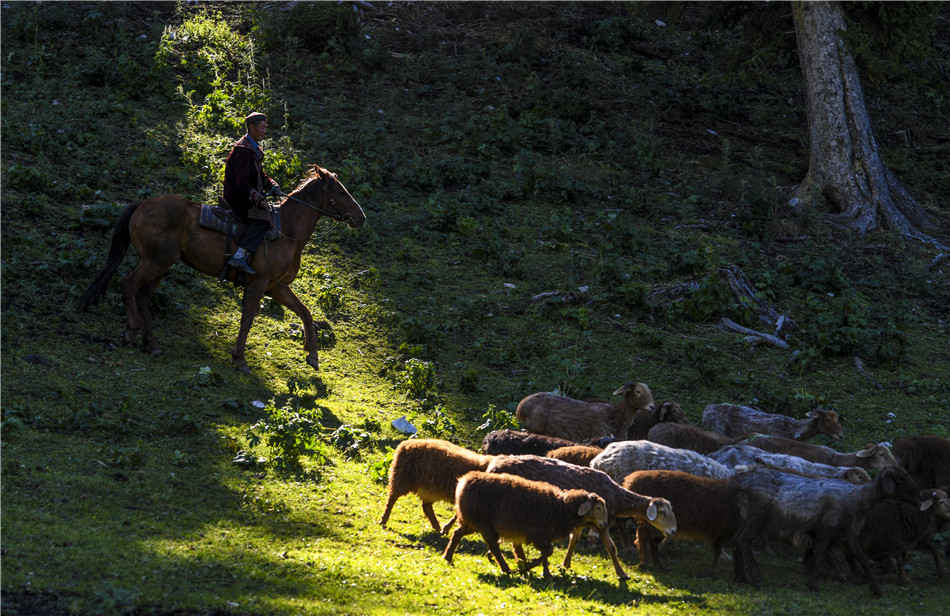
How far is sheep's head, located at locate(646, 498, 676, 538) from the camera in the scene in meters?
8.45

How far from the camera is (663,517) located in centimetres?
848

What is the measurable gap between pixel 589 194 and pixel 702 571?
12.8m

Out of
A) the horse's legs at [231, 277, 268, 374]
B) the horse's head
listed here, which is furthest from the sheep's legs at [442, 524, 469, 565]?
the horse's head

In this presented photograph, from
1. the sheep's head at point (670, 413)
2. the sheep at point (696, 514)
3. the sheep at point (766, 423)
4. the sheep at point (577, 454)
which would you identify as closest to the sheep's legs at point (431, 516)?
the sheep at point (577, 454)

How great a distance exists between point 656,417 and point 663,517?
350 cm

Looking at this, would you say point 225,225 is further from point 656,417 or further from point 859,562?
point 859,562

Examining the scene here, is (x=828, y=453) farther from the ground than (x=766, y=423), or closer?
farther from the ground

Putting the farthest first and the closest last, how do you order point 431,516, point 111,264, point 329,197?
point 329,197
point 111,264
point 431,516

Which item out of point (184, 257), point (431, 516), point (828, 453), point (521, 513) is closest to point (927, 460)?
point (828, 453)

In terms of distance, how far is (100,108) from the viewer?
19.1 meters

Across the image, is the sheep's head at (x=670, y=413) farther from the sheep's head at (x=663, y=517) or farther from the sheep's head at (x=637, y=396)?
the sheep's head at (x=663, y=517)

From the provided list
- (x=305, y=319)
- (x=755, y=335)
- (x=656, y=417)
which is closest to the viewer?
(x=656, y=417)

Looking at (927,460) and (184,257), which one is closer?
(927,460)

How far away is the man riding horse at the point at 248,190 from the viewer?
1261 cm
